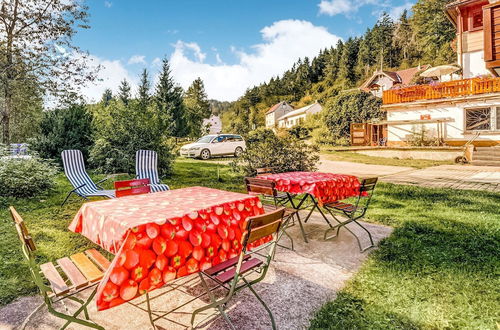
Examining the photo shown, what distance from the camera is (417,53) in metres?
63.4

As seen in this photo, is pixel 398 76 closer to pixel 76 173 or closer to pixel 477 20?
pixel 477 20

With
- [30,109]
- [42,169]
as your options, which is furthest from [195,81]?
[42,169]

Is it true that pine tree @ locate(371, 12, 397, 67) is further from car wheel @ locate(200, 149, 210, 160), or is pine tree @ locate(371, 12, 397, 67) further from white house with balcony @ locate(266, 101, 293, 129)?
car wheel @ locate(200, 149, 210, 160)

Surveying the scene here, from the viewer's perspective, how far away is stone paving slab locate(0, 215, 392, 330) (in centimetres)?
237

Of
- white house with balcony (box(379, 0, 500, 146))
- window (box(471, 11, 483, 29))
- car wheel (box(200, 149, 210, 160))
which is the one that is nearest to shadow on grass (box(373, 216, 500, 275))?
car wheel (box(200, 149, 210, 160))

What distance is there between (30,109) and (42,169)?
9599 mm

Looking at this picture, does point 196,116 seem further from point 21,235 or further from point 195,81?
point 21,235

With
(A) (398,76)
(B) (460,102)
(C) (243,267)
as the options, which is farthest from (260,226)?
(A) (398,76)

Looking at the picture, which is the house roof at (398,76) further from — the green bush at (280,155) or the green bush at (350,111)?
the green bush at (280,155)

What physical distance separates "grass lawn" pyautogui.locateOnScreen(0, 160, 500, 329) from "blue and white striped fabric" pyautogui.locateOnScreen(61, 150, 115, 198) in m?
0.51

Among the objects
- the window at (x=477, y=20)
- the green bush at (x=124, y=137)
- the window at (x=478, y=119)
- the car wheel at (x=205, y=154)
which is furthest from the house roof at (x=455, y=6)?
the green bush at (x=124, y=137)

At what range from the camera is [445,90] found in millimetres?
18031

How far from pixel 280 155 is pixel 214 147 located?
8789 millimetres

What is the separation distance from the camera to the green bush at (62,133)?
39.1 ft
